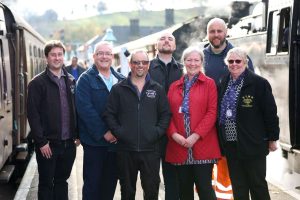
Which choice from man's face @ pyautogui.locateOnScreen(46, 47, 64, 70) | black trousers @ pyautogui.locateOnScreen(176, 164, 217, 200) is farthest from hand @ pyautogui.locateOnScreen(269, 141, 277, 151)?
man's face @ pyautogui.locateOnScreen(46, 47, 64, 70)

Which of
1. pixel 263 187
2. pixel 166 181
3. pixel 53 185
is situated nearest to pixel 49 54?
pixel 53 185

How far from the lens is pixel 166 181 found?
5.32m

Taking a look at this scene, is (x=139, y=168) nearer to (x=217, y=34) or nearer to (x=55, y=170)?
(x=55, y=170)

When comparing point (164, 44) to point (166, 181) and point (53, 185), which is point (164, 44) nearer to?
point (166, 181)

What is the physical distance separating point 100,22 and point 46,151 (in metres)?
142

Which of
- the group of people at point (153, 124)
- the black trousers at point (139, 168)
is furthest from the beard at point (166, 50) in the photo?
the black trousers at point (139, 168)

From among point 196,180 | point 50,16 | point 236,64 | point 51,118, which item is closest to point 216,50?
point 236,64

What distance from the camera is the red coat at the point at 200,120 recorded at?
489 centimetres

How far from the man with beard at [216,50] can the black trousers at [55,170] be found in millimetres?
1704

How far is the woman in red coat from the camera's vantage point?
192 inches

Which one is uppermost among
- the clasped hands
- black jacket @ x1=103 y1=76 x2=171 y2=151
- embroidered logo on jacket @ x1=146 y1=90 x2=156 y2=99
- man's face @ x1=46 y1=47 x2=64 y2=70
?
man's face @ x1=46 y1=47 x2=64 y2=70

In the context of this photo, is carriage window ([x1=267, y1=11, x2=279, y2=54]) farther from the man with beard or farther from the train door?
the man with beard

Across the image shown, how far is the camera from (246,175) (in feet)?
16.9

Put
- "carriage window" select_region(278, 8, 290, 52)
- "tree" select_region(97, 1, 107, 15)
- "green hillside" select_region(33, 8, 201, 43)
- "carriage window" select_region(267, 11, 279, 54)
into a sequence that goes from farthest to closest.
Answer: "tree" select_region(97, 1, 107, 15) → "green hillside" select_region(33, 8, 201, 43) → "carriage window" select_region(267, 11, 279, 54) → "carriage window" select_region(278, 8, 290, 52)
